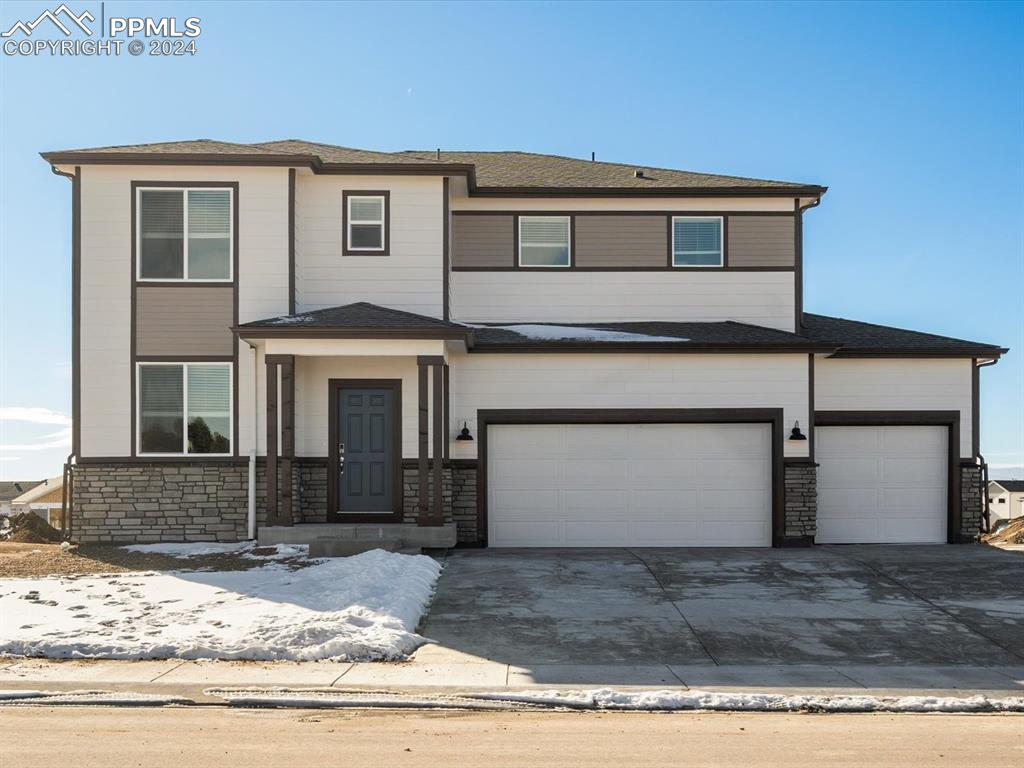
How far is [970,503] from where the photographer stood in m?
17.0

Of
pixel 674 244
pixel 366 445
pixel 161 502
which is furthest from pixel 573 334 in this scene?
pixel 161 502

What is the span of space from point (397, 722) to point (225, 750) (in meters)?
1.33

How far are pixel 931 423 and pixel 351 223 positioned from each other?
35.3 ft

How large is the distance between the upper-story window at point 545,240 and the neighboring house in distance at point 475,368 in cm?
4

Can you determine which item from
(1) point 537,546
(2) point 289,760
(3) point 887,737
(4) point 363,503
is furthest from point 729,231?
(2) point 289,760

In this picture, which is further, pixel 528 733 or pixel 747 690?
pixel 747 690

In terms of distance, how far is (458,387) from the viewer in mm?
16266

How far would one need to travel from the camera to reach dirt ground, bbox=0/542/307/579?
42.9 feet

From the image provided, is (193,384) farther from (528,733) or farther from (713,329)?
(528,733)

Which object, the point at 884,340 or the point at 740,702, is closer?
the point at 740,702

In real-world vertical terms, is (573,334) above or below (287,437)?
above

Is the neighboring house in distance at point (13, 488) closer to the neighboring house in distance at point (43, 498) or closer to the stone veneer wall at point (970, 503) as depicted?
the neighboring house in distance at point (43, 498)

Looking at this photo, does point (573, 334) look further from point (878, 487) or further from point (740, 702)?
point (740, 702)

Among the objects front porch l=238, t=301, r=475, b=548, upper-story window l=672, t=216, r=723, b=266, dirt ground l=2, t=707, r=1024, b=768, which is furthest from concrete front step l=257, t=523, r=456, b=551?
dirt ground l=2, t=707, r=1024, b=768
